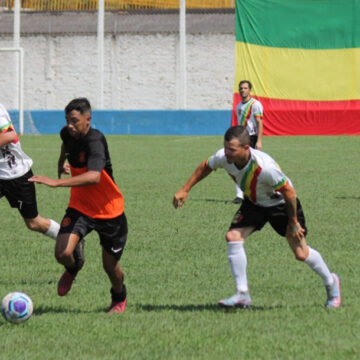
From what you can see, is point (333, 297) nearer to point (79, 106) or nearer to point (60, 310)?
point (60, 310)

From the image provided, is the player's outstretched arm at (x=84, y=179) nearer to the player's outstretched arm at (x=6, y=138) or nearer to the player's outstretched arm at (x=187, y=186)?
the player's outstretched arm at (x=187, y=186)

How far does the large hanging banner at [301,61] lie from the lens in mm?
32031

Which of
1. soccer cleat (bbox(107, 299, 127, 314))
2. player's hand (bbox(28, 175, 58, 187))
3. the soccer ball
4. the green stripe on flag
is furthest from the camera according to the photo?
the green stripe on flag

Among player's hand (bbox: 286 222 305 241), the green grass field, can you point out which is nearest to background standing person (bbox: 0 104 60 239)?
the green grass field

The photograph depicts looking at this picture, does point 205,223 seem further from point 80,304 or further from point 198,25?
point 198,25

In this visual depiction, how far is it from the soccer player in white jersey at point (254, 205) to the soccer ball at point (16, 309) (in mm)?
1343

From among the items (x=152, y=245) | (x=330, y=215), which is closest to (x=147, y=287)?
(x=152, y=245)

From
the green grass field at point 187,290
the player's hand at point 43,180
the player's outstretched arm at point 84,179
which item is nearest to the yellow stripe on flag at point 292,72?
the green grass field at point 187,290

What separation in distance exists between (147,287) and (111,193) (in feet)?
4.38

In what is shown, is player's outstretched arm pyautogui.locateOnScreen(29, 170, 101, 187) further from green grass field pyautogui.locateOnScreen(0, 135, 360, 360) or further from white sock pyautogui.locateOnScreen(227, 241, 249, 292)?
white sock pyautogui.locateOnScreen(227, 241, 249, 292)

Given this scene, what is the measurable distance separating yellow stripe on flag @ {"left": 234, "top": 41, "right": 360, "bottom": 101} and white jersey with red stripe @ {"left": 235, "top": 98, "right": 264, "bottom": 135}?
17611 millimetres

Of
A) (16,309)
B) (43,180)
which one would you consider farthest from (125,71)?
(43,180)

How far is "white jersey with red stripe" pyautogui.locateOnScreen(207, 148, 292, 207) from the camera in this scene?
266 inches

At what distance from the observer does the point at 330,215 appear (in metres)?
12.8
